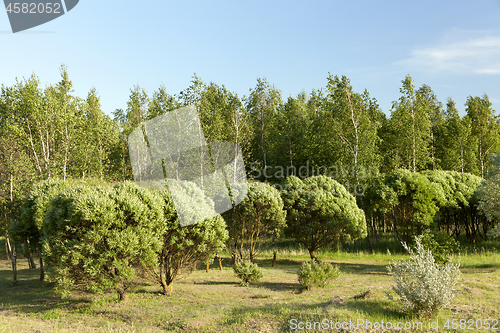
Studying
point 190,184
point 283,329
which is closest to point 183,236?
point 190,184

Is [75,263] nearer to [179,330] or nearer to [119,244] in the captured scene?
[119,244]

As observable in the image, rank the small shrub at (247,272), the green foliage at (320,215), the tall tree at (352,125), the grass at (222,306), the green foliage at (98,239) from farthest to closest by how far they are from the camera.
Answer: the tall tree at (352,125)
the green foliage at (320,215)
the small shrub at (247,272)
the green foliage at (98,239)
the grass at (222,306)

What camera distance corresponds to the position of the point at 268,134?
42.5 metres

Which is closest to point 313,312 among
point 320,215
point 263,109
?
point 320,215

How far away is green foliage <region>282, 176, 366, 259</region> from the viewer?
Result: 20.0 m

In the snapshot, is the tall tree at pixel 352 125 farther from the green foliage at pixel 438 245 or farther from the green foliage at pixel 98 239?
the green foliage at pixel 98 239

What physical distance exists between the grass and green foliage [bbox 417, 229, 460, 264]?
6.06ft

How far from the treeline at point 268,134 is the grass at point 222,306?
8.20 m

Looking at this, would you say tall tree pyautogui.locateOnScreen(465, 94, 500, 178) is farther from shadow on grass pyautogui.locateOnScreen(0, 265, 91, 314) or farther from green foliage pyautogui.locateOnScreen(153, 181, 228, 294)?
shadow on grass pyautogui.locateOnScreen(0, 265, 91, 314)

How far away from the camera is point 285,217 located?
64.6 feet

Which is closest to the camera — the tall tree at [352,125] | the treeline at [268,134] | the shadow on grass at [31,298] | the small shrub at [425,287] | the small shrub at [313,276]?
the small shrub at [425,287]

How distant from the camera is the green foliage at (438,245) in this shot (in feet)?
53.4
